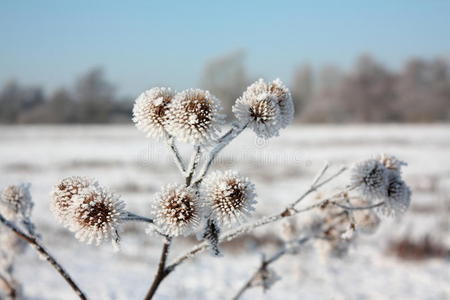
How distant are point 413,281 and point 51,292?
365 cm

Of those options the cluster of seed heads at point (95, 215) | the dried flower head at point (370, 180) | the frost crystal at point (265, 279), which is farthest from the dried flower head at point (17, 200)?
the dried flower head at point (370, 180)

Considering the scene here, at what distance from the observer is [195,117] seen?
1464 mm

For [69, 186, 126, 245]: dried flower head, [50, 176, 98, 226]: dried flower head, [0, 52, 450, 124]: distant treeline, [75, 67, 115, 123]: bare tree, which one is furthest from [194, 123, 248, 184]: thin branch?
[75, 67, 115, 123]: bare tree

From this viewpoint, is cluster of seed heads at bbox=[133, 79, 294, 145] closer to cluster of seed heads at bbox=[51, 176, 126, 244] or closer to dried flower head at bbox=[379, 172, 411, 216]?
cluster of seed heads at bbox=[51, 176, 126, 244]

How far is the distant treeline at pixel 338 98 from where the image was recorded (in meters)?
47.2

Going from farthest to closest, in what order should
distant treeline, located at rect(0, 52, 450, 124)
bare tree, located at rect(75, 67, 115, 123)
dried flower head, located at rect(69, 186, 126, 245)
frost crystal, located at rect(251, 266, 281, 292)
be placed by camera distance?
1. bare tree, located at rect(75, 67, 115, 123)
2. distant treeline, located at rect(0, 52, 450, 124)
3. frost crystal, located at rect(251, 266, 281, 292)
4. dried flower head, located at rect(69, 186, 126, 245)

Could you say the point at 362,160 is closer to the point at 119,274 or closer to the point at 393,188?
the point at 393,188

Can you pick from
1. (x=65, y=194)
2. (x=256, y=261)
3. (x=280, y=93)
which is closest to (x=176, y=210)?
(x=65, y=194)

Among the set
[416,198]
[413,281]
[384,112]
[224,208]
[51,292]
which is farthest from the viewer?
[384,112]

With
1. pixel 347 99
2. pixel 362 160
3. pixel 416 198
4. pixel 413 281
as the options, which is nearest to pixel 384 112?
pixel 347 99

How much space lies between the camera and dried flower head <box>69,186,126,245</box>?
57.7 inches

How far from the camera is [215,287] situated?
14.7ft

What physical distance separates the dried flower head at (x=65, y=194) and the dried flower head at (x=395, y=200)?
3.95ft

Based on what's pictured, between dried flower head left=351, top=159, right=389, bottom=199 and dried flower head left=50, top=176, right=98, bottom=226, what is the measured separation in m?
1.05
